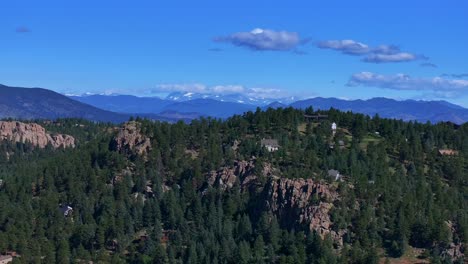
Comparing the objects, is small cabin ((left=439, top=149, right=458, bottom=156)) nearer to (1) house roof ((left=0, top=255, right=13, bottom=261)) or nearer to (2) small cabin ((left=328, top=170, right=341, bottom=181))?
(2) small cabin ((left=328, top=170, right=341, bottom=181))

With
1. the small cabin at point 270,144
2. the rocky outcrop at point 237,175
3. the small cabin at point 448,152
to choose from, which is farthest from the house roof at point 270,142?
the small cabin at point 448,152

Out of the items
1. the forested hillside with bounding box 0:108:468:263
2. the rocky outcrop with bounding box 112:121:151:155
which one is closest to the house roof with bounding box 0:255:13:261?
the forested hillside with bounding box 0:108:468:263

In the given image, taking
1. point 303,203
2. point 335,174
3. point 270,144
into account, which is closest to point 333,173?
point 335,174

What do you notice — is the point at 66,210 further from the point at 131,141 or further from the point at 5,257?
the point at 131,141

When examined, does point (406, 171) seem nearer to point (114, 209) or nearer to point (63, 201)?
point (114, 209)

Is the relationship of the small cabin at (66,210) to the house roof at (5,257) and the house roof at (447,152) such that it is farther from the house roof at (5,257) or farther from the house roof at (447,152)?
the house roof at (447,152)
